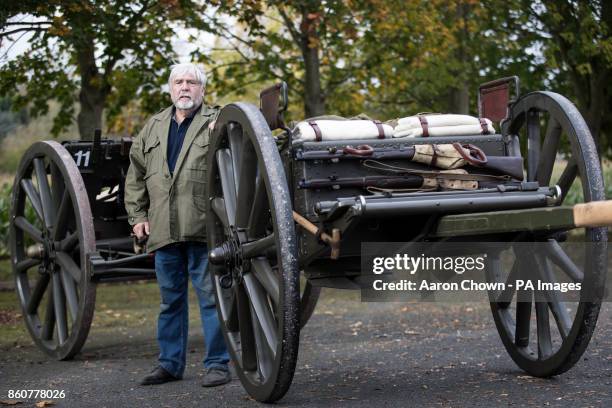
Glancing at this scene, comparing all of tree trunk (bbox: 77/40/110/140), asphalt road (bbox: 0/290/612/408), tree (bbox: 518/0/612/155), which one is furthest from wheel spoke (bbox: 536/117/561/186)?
tree (bbox: 518/0/612/155)

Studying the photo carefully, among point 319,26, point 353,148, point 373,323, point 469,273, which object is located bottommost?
point 373,323

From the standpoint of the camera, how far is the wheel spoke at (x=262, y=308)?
16.0 feet

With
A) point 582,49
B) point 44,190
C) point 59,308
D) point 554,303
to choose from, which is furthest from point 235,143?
point 582,49

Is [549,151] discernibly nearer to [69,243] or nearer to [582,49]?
[69,243]

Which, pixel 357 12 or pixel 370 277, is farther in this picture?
pixel 357 12

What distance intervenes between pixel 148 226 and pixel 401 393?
1846mm

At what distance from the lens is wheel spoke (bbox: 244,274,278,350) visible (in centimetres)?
487

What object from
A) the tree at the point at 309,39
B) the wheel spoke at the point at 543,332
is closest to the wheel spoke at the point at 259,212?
the wheel spoke at the point at 543,332

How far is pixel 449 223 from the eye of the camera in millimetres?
4430

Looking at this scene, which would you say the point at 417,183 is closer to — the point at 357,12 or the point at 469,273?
the point at 469,273

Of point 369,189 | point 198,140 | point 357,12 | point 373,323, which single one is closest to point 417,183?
point 369,189

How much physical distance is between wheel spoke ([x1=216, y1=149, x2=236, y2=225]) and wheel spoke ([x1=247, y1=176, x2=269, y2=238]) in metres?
0.18

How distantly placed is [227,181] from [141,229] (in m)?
0.94

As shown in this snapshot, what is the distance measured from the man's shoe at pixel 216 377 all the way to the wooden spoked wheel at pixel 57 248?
1399 mm
